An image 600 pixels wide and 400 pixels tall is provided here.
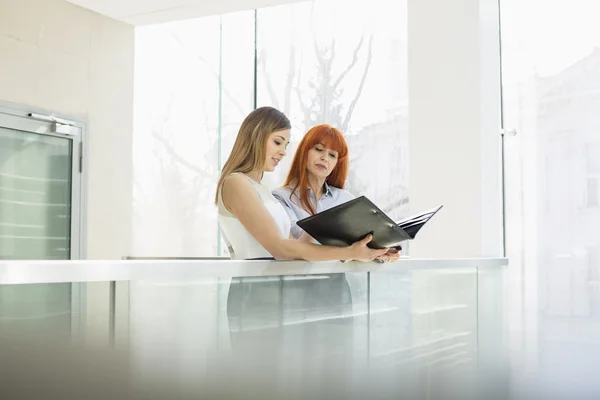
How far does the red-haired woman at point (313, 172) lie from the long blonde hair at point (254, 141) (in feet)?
1.52

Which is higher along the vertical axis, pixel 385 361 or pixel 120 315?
pixel 120 315

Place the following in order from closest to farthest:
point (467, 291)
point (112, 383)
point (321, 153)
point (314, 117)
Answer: point (112, 383) < point (467, 291) < point (321, 153) < point (314, 117)

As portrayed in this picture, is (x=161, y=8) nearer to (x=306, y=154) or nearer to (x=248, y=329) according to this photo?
(x=306, y=154)

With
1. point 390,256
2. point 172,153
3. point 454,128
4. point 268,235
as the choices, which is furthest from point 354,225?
point 172,153

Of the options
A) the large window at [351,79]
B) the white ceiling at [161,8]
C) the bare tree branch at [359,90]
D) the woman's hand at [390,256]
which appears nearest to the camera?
the woman's hand at [390,256]

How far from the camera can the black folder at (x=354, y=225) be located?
190 cm

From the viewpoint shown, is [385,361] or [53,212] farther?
[53,212]

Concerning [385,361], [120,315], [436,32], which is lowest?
[385,361]

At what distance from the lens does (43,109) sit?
4.55 metres

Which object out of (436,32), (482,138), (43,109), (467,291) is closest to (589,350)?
(467,291)

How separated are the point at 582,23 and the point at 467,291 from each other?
244 cm

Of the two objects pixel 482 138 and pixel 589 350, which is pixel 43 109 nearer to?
pixel 482 138

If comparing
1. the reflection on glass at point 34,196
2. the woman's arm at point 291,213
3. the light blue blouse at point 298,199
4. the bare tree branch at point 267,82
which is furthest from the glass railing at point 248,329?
the bare tree branch at point 267,82

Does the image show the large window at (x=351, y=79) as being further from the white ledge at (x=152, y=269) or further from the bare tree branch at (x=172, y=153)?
the white ledge at (x=152, y=269)
